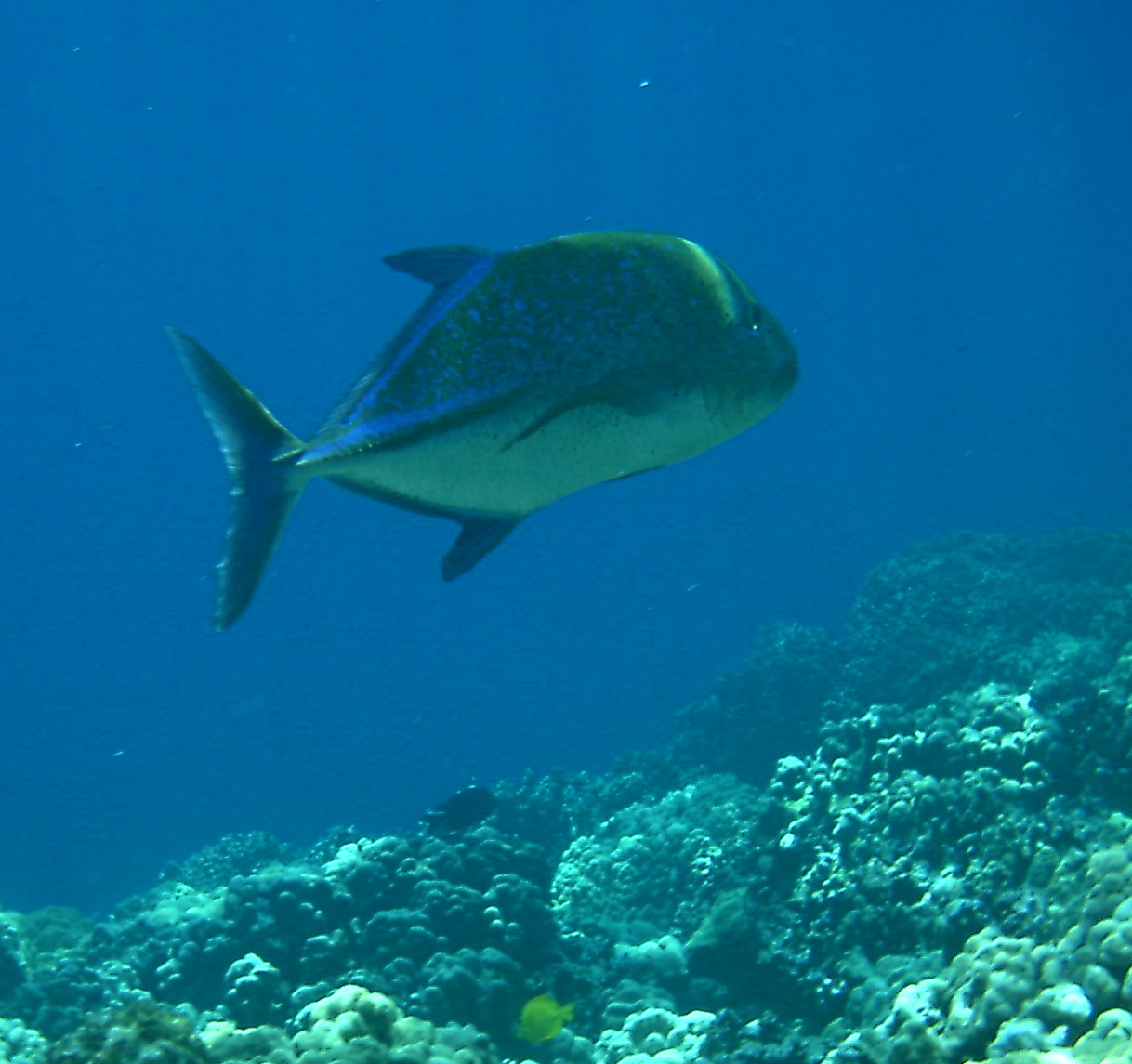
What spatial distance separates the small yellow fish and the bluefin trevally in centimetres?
480

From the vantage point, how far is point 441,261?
177 cm

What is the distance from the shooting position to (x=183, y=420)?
83.0m

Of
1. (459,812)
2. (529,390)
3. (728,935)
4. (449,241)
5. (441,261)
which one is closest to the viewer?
(529,390)

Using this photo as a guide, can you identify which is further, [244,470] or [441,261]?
[441,261]

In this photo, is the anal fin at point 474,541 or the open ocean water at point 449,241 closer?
the anal fin at point 474,541

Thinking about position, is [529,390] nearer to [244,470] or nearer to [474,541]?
[474,541]

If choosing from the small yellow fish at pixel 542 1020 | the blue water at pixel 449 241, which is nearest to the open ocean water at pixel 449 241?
the blue water at pixel 449 241

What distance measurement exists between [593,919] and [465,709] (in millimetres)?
43936

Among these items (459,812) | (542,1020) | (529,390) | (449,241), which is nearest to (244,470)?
(529,390)

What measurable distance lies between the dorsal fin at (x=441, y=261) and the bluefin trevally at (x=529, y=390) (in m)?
0.02

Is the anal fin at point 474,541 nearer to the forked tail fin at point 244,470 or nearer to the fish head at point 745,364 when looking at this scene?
the forked tail fin at point 244,470

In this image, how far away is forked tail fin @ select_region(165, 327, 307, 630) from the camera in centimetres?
157

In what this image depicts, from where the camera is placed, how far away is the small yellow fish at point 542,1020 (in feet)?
18.0

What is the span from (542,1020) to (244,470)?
4990mm
